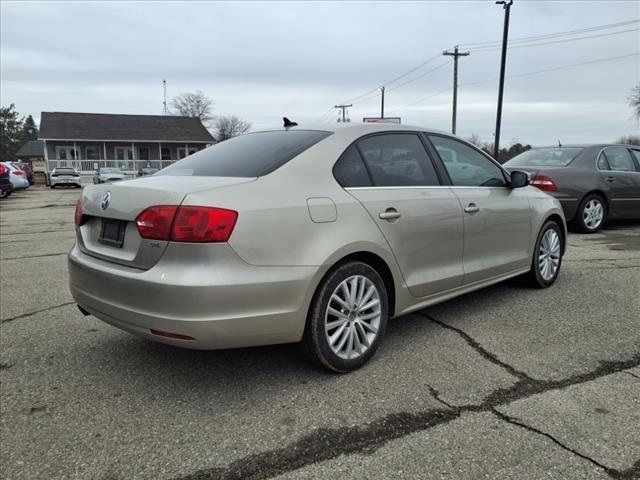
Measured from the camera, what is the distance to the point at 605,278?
5.76 meters

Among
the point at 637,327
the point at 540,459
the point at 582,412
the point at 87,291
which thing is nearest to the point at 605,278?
the point at 637,327

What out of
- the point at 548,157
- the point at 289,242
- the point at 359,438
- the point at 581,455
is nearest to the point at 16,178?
the point at 548,157

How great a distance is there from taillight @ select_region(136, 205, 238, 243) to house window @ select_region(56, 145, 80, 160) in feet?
155

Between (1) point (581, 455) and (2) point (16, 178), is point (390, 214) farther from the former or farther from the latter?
(2) point (16, 178)

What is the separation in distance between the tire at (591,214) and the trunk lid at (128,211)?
7371mm

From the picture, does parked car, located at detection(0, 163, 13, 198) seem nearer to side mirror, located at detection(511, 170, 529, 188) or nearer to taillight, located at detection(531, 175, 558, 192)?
taillight, located at detection(531, 175, 558, 192)

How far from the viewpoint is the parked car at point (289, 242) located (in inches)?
109

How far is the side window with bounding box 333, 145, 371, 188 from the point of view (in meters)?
3.38

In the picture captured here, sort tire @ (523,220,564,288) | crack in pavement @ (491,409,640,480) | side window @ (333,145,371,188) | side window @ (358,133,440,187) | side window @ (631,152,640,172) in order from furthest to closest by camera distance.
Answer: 1. side window @ (631,152,640,172)
2. tire @ (523,220,564,288)
3. side window @ (358,133,440,187)
4. side window @ (333,145,371,188)
5. crack in pavement @ (491,409,640,480)

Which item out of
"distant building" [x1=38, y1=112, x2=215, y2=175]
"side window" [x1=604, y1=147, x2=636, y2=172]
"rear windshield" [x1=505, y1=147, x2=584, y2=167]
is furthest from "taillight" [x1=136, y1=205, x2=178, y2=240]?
"distant building" [x1=38, y1=112, x2=215, y2=175]

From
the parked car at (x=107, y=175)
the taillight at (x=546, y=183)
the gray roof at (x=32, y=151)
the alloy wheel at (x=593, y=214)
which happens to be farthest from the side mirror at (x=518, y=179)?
the gray roof at (x=32, y=151)

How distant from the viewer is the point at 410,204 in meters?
3.69

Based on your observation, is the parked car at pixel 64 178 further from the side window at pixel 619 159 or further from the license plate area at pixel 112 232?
the license plate area at pixel 112 232

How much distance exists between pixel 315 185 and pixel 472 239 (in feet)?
5.29
